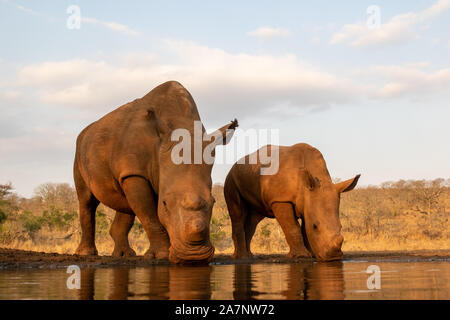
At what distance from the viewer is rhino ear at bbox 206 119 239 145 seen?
10.3 m

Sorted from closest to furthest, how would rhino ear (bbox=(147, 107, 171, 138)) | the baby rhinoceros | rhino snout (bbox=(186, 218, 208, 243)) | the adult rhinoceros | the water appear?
1. the water
2. rhino snout (bbox=(186, 218, 208, 243))
3. the adult rhinoceros
4. rhino ear (bbox=(147, 107, 171, 138))
5. the baby rhinoceros

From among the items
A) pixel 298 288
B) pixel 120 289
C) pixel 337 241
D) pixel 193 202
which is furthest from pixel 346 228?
pixel 120 289

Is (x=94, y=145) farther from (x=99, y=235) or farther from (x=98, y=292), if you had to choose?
(x=99, y=235)

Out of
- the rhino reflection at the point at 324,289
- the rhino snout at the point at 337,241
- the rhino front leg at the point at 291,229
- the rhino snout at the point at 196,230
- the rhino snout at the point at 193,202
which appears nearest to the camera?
the rhino reflection at the point at 324,289

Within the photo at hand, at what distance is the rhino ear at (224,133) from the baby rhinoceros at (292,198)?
2.42 metres

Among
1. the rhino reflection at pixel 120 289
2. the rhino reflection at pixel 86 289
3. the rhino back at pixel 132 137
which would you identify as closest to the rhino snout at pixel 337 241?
the rhino back at pixel 132 137

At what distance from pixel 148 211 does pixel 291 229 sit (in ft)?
12.9

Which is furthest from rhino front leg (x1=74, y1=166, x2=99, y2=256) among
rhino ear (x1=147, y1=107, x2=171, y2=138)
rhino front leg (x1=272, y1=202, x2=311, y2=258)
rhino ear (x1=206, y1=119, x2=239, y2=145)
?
rhino ear (x1=206, y1=119, x2=239, y2=145)

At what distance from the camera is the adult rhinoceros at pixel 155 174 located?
28.9ft

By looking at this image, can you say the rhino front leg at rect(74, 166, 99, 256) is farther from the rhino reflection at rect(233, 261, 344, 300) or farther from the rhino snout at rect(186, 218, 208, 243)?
the rhino reflection at rect(233, 261, 344, 300)

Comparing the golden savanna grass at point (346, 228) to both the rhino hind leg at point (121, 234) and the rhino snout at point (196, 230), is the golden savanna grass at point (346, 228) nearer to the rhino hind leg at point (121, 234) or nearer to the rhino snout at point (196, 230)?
the rhino hind leg at point (121, 234)
